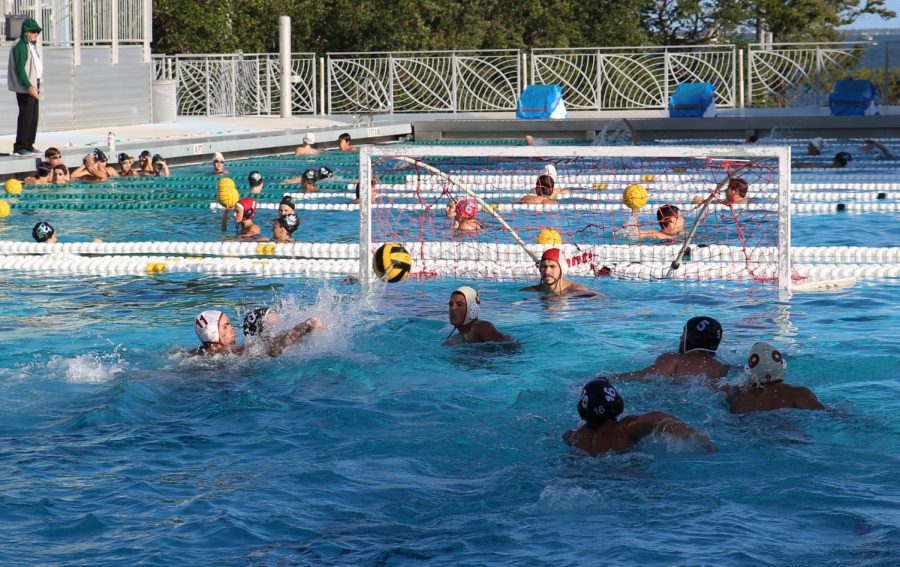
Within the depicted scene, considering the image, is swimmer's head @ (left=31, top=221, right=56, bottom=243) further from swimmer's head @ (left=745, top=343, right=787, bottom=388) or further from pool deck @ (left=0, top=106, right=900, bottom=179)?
swimmer's head @ (left=745, top=343, right=787, bottom=388)

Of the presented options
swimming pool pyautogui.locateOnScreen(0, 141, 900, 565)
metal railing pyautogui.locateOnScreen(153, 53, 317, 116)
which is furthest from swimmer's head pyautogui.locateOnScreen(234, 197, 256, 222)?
metal railing pyautogui.locateOnScreen(153, 53, 317, 116)

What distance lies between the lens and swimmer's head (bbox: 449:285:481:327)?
7918mm

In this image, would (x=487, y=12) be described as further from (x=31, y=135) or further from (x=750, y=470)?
(x=750, y=470)

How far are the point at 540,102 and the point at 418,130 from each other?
2354 millimetres

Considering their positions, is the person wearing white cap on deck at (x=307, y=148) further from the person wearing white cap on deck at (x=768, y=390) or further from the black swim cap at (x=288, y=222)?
→ the person wearing white cap on deck at (x=768, y=390)

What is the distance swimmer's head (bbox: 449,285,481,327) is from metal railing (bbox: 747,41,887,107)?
1913cm

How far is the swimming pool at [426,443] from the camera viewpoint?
504cm

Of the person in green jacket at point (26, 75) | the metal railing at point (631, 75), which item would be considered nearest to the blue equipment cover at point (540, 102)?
the metal railing at point (631, 75)

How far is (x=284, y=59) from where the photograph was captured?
79.9ft

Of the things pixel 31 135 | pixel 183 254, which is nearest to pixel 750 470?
pixel 183 254

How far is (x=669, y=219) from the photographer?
11.9 meters

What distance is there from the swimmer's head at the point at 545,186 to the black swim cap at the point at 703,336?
22.9 ft

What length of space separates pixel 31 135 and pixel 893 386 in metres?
12.8

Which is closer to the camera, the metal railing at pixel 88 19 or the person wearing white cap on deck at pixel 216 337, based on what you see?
the person wearing white cap on deck at pixel 216 337
